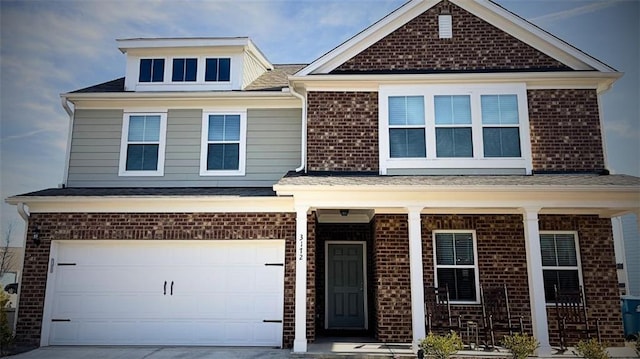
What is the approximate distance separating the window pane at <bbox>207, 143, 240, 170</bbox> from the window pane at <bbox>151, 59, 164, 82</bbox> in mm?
2378

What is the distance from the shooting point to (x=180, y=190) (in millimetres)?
10102

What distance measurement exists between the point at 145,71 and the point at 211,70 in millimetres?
1656

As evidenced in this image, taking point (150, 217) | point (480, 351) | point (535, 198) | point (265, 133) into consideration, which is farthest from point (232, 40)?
point (480, 351)

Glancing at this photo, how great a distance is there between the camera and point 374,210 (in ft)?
31.3

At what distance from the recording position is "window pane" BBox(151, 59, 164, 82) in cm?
1145

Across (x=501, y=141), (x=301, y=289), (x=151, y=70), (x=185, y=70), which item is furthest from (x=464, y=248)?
(x=151, y=70)

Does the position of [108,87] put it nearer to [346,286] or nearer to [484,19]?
[346,286]

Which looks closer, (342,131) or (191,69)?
(342,131)

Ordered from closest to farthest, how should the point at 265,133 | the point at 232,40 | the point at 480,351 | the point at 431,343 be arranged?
the point at 431,343 → the point at 480,351 → the point at 265,133 → the point at 232,40

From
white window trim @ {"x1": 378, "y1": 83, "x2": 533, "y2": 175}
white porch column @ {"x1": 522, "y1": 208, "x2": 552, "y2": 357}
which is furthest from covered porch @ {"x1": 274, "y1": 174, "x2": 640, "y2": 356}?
white window trim @ {"x1": 378, "y1": 83, "x2": 533, "y2": 175}

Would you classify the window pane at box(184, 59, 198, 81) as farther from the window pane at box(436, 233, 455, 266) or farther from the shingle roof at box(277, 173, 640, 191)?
the window pane at box(436, 233, 455, 266)

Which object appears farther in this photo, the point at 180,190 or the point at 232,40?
the point at 232,40

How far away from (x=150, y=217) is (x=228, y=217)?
1628 mm

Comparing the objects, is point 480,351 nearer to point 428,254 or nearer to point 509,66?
point 428,254
